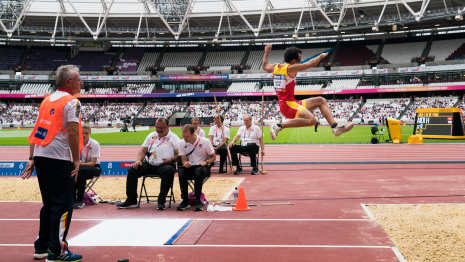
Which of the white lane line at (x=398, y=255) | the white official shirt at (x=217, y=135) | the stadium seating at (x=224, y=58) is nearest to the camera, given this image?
the white lane line at (x=398, y=255)

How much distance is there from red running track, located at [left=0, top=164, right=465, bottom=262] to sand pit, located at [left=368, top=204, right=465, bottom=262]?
0.21 metres

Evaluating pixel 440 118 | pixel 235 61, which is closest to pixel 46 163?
pixel 440 118

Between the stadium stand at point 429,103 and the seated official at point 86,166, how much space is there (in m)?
45.6

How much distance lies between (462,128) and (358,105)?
30987 mm

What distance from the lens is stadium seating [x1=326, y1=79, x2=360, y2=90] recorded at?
5506 centimetres

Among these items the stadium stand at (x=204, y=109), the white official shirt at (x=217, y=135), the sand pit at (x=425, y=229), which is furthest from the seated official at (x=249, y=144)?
the stadium stand at (x=204, y=109)

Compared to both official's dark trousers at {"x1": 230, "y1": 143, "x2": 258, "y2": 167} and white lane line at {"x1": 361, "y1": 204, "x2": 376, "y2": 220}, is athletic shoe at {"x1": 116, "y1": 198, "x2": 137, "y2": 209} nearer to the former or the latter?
white lane line at {"x1": 361, "y1": 204, "x2": 376, "y2": 220}

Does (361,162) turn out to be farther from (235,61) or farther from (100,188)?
(235,61)

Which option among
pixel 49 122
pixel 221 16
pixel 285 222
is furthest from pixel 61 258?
pixel 221 16

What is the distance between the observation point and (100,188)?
898 centimetres

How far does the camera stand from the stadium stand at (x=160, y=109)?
56531 millimetres

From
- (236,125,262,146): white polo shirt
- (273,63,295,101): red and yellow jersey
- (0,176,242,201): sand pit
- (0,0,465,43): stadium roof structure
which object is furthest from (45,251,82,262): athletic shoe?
(0,0,465,43): stadium roof structure

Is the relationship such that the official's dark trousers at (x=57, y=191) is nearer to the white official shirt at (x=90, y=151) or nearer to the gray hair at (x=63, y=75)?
the gray hair at (x=63, y=75)

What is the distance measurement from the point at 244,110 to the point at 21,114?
3482 centimetres
